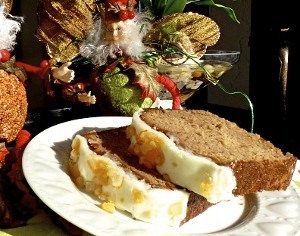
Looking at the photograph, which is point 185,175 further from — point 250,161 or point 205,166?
point 250,161

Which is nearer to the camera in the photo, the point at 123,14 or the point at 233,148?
the point at 233,148

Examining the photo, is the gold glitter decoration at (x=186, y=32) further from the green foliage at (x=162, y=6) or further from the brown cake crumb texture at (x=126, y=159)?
the brown cake crumb texture at (x=126, y=159)

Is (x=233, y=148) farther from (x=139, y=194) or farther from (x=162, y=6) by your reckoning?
(x=162, y=6)

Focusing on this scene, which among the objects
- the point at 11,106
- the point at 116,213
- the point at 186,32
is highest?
the point at 186,32

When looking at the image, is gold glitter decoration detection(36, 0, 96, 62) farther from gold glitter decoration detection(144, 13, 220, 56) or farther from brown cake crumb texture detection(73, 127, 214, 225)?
brown cake crumb texture detection(73, 127, 214, 225)

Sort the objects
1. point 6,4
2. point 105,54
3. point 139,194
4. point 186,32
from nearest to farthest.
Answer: point 139,194 → point 6,4 → point 105,54 → point 186,32

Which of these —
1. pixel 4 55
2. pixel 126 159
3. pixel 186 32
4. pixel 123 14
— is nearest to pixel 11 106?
pixel 4 55

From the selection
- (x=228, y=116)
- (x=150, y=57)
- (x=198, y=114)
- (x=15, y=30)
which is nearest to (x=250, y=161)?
(x=198, y=114)
